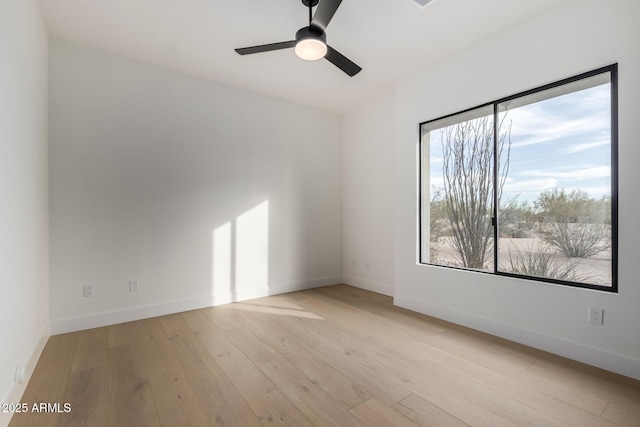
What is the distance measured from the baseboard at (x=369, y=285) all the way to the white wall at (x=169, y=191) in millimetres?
488

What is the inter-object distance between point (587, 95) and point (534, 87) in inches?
14.7

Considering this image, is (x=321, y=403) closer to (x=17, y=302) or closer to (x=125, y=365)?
(x=125, y=365)

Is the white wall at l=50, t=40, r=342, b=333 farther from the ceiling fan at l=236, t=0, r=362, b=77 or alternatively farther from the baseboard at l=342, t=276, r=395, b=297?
the ceiling fan at l=236, t=0, r=362, b=77

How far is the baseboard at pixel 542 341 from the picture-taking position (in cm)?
211

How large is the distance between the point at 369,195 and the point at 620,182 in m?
2.79

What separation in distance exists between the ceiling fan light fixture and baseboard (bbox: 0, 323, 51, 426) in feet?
9.11

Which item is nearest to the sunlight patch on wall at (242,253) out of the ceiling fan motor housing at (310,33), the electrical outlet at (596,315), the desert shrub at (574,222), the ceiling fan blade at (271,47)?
the ceiling fan blade at (271,47)

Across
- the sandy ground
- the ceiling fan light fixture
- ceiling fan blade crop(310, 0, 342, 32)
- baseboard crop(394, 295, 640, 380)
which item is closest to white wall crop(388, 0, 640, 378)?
baseboard crop(394, 295, 640, 380)

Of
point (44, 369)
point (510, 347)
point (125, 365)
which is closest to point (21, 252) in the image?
point (44, 369)

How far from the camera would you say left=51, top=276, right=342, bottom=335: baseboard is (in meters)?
2.88

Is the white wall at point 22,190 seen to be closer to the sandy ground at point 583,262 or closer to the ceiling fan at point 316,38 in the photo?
the ceiling fan at point 316,38

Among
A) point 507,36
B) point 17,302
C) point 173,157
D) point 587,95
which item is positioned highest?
point 507,36

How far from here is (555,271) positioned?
2535mm

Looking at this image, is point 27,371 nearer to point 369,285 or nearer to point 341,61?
point 341,61
